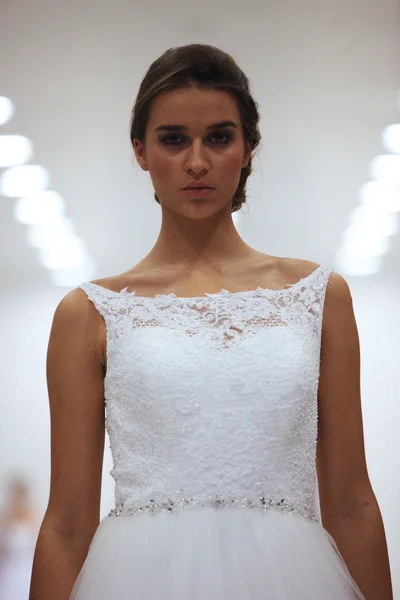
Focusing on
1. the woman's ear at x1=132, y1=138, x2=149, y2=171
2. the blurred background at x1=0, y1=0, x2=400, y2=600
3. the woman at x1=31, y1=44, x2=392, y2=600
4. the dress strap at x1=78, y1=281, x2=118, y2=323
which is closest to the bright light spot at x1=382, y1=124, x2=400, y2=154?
the blurred background at x1=0, y1=0, x2=400, y2=600

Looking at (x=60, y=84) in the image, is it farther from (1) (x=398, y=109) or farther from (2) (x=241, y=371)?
(2) (x=241, y=371)

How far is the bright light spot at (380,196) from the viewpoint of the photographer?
7.52 feet

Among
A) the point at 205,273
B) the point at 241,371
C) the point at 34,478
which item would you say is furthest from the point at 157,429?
the point at 34,478

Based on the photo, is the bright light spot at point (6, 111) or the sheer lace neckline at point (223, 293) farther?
the bright light spot at point (6, 111)

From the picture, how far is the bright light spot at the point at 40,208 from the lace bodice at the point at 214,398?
0.65 m

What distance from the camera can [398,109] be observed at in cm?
233

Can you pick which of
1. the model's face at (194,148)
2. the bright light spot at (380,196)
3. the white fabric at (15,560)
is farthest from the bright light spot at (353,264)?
the white fabric at (15,560)

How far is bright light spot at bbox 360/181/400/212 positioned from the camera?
7.52ft

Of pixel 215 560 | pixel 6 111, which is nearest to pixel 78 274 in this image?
pixel 6 111

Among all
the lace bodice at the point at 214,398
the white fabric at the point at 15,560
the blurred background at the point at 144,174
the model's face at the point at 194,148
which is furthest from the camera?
the blurred background at the point at 144,174

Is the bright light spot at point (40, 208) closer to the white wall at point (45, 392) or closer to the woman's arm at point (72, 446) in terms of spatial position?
the white wall at point (45, 392)

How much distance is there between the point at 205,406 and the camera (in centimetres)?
160

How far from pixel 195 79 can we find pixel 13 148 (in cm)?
71

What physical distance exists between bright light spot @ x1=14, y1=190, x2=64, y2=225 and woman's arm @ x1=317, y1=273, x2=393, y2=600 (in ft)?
2.46
